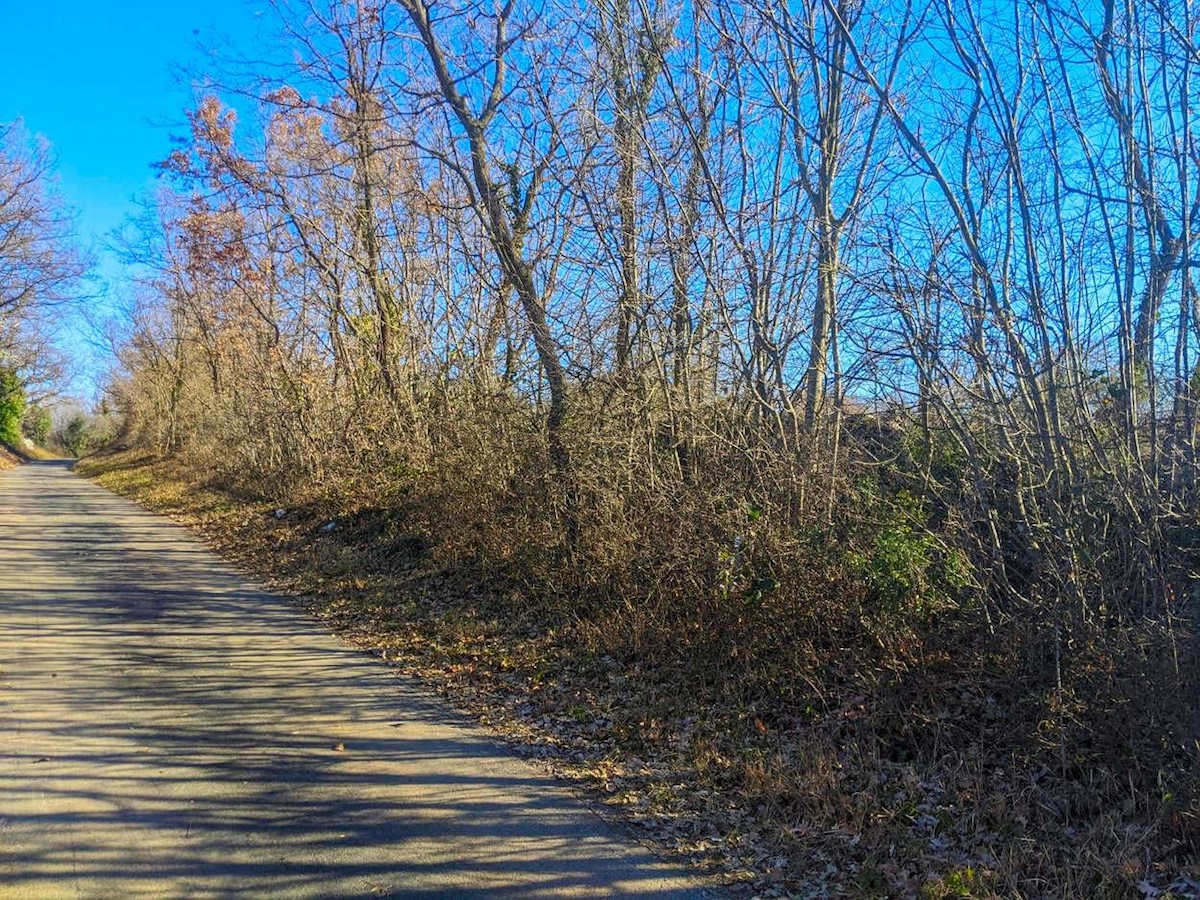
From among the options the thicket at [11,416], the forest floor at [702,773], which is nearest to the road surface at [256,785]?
the forest floor at [702,773]

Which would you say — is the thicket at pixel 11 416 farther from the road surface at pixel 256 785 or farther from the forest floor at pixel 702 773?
the forest floor at pixel 702 773

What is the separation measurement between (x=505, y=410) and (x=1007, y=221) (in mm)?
6882

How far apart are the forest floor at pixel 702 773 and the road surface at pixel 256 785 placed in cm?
37

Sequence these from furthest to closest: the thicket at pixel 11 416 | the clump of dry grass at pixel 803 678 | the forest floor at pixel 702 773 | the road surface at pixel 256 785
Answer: the thicket at pixel 11 416
the clump of dry grass at pixel 803 678
the forest floor at pixel 702 773
the road surface at pixel 256 785

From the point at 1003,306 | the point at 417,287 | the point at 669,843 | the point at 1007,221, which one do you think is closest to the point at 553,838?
the point at 669,843

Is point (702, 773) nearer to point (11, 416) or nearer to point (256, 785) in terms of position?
point (256, 785)

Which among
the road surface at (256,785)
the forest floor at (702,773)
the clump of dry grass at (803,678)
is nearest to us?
the road surface at (256,785)

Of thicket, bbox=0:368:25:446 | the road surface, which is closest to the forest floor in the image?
the road surface

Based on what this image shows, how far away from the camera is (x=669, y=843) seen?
13.9 feet

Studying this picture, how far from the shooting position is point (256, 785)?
4660 millimetres

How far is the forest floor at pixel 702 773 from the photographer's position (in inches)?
153

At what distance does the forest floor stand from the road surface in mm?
367

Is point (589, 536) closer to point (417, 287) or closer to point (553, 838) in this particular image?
point (553, 838)

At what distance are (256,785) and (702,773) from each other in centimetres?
273
